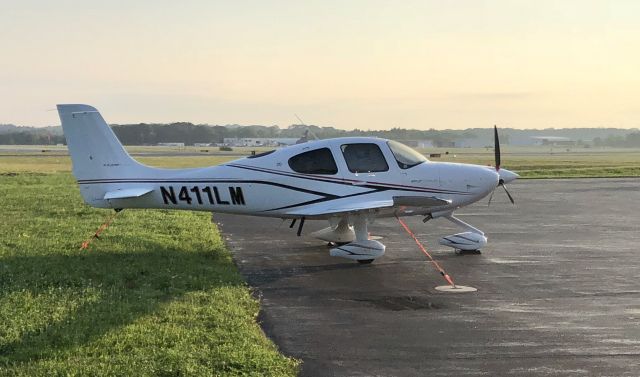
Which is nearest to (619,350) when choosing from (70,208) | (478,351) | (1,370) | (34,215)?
(478,351)

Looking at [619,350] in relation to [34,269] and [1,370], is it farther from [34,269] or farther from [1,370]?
[34,269]

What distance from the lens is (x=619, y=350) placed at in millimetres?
6781

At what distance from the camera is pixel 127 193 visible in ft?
40.0

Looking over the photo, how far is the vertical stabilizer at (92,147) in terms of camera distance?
12250 mm

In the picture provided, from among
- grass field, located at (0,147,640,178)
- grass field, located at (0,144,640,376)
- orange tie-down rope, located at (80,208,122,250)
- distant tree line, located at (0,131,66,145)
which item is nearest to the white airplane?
orange tie-down rope, located at (80,208,122,250)

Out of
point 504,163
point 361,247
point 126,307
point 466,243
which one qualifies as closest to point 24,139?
point 504,163

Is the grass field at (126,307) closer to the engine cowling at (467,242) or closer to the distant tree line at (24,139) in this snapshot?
the engine cowling at (467,242)

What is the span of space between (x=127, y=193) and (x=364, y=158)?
4531mm

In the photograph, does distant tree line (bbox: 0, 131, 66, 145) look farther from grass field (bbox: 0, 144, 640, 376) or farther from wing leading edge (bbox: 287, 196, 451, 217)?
wing leading edge (bbox: 287, 196, 451, 217)

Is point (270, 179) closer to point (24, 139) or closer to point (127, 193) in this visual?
point (127, 193)

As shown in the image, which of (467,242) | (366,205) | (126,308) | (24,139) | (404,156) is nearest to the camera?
(126,308)

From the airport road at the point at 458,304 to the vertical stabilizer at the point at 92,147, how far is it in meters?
2.89

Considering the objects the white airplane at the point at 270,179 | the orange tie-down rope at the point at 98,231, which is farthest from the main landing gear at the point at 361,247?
the orange tie-down rope at the point at 98,231

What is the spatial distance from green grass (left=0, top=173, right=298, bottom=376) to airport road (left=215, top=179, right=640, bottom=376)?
537mm
